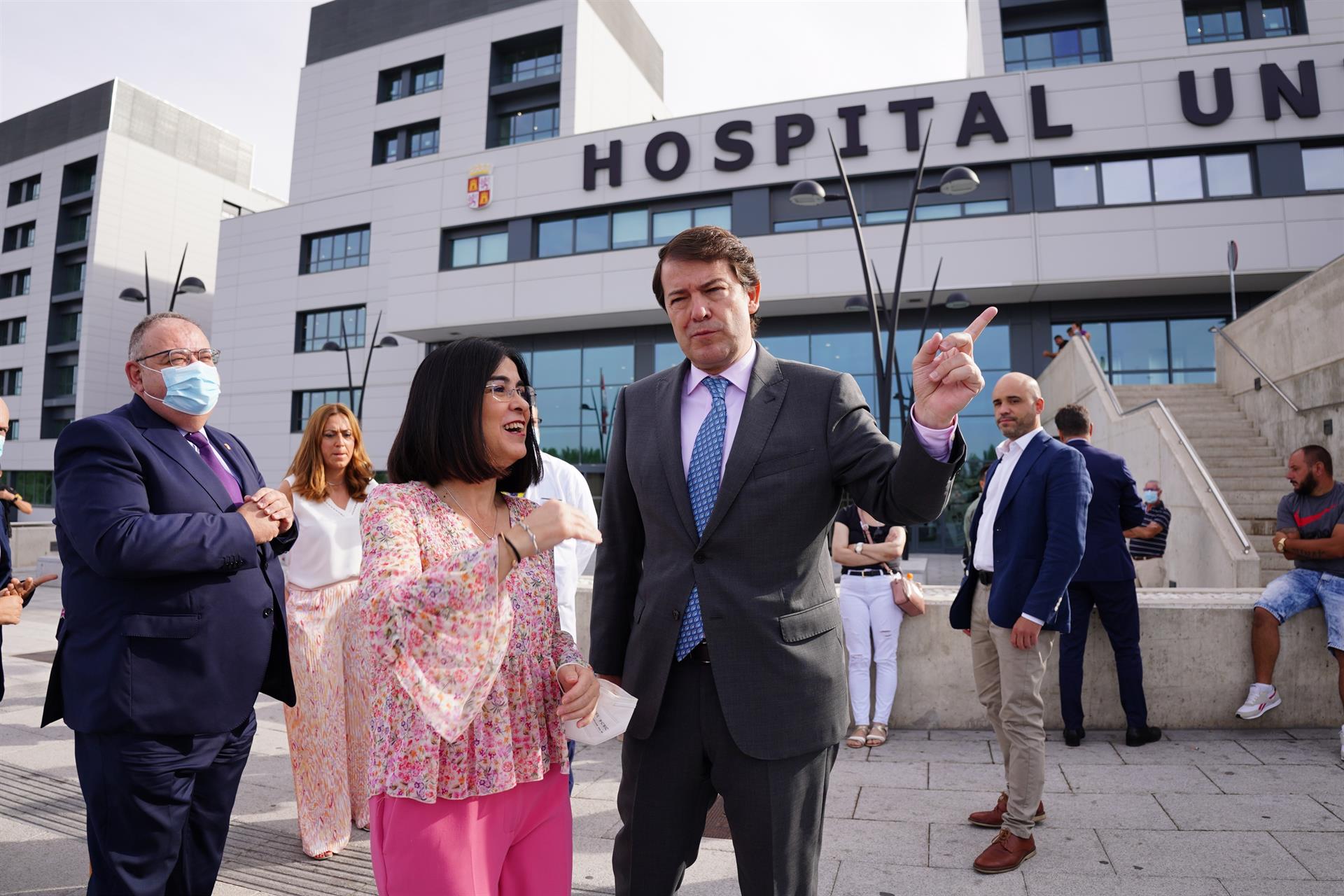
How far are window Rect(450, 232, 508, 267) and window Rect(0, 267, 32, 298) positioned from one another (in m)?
34.7

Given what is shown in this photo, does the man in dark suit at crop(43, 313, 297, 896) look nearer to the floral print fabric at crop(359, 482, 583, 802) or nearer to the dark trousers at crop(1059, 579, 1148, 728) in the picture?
the floral print fabric at crop(359, 482, 583, 802)

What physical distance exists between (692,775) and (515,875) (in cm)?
53


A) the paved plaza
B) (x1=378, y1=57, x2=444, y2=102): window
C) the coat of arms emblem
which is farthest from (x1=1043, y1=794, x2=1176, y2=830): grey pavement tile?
(x1=378, y1=57, x2=444, y2=102): window

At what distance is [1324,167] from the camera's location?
1967 centimetres

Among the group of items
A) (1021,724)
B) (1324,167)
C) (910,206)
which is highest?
(1324,167)

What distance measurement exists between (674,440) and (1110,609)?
4.34 meters

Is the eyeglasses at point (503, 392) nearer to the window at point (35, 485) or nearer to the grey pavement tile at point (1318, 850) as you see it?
the grey pavement tile at point (1318, 850)

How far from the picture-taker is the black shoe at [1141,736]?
16.7 feet

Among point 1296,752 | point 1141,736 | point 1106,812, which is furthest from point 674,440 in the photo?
point 1296,752

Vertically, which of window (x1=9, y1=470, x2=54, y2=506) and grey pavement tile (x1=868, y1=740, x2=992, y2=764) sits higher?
window (x1=9, y1=470, x2=54, y2=506)

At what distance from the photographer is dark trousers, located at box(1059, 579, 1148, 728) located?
517cm

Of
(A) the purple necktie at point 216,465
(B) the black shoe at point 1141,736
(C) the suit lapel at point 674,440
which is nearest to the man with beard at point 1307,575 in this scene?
(B) the black shoe at point 1141,736

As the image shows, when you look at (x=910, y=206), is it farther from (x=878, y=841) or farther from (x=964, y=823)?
(x=878, y=841)

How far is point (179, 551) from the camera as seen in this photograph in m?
2.32
